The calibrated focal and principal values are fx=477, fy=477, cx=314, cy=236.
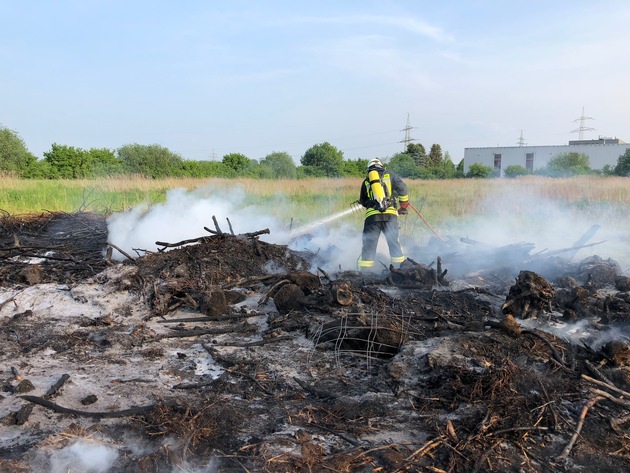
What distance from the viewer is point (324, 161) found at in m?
36.8

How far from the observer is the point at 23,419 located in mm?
3449

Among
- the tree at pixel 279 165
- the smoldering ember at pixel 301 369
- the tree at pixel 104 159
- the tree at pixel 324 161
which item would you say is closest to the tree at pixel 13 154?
the tree at pixel 104 159

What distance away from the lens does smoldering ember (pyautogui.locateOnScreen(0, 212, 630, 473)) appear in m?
3.09

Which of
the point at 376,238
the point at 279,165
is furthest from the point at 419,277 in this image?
the point at 279,165

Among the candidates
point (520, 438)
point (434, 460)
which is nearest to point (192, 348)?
point (434, 460)

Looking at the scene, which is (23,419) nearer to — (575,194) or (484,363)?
(484,363)

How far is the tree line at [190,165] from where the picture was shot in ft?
95.5

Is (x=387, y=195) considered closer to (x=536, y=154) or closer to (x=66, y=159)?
(x=66, y=159)

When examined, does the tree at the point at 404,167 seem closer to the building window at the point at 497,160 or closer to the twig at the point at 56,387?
the building window at the point at 497,160

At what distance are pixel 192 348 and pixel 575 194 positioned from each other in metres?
13.6

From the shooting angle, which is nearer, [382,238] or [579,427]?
[579,427]

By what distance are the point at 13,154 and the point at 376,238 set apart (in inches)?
1137

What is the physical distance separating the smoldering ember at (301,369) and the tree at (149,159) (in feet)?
87.3

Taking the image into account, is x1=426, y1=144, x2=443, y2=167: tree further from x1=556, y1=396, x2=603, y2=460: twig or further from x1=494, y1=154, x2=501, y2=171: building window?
x1=556, y1=396, x2=603, y2=460: twig
